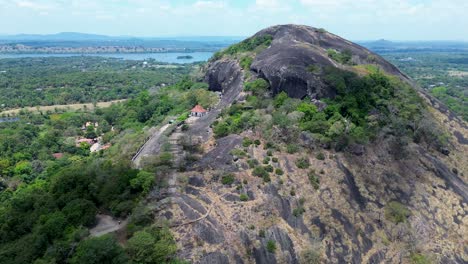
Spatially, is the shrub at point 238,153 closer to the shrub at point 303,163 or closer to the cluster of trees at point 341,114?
the cluster of trees at point 341,114

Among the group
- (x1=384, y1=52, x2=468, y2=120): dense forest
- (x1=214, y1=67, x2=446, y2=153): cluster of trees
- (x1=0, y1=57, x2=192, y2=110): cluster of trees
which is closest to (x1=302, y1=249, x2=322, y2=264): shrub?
(x1=214, y1=67, x2=446, y2=153): cluster of trees

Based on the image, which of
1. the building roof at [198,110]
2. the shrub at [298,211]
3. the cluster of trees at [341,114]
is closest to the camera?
the shrub at [298,211]

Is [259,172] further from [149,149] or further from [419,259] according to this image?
[419,259]

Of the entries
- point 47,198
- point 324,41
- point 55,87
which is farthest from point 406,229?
point 55,87

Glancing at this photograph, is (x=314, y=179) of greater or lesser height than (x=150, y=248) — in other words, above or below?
above

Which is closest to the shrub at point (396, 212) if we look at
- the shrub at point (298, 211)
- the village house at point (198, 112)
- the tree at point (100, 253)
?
the shrub at point (298, 211)

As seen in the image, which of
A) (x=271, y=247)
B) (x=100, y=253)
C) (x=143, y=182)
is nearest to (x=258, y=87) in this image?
(x=143, y=182)

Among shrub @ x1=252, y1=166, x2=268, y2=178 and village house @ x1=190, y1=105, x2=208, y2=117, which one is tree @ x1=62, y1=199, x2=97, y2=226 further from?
village house @ x1=190, y1=105, x2=208, y2=117
